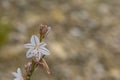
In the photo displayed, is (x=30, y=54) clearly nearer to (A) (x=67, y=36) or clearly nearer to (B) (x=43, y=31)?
(B) (x=43, y=31)

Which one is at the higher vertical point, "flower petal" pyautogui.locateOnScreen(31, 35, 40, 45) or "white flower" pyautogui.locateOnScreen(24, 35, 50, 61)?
"flower petal" pyautogui.locateOnScreen(31, 35, 40, 45)

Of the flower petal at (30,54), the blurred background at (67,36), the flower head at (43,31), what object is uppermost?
the blurred background at (67,36)

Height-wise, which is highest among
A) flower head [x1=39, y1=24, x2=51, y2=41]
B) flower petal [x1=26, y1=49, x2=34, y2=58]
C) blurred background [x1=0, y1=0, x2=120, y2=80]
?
blurred background [x1=0, y1=0, x2=120, y2=80]

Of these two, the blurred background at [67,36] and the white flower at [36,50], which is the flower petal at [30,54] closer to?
the white flower at [36,50]

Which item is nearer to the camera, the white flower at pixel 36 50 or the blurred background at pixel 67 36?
the white flower at pixel 36 50

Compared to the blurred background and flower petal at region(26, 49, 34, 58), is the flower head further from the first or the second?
the blurred background

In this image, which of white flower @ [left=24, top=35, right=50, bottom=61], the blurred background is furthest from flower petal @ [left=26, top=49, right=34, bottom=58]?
the blurred background

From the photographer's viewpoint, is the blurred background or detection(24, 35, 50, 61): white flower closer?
detection(24, 35, 50, 61): white flower

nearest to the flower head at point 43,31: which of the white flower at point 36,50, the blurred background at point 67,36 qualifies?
the white flower at point 36,50

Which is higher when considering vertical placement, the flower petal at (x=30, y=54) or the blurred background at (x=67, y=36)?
the blurred background at (x=67, y=36)
